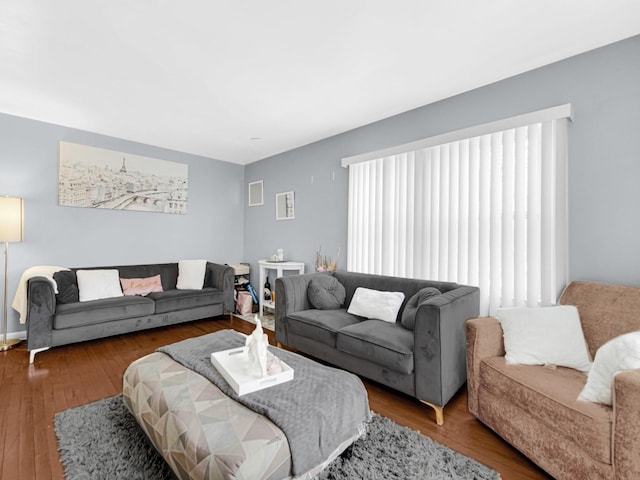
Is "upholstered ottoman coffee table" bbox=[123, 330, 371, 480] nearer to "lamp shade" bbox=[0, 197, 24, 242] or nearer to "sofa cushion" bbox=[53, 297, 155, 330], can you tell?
"sofa cushion" bbox=[53, 297, 155, 330]

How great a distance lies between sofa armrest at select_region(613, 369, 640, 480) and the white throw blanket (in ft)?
14.1

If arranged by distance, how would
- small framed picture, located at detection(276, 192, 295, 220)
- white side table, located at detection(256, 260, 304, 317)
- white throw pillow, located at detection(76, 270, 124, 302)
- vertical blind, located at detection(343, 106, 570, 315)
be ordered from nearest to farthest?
1. vertical blind, located at detection(343, 106, 570, 315)
2. white throw pillow, located at detection(76, 270, 124, 302)
3. white side table, located at detection(256, 260, 304, 317)
4. small framed picture, located at detection(276, 192, 295, 220)

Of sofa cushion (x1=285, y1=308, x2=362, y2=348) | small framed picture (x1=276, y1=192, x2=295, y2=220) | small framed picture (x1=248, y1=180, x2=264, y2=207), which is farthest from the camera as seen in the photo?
small framed picture (x1=248, y1=180, x2=264, y2=207)

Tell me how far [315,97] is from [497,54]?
5.00 ft

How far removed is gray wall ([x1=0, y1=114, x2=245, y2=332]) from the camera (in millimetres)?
3439

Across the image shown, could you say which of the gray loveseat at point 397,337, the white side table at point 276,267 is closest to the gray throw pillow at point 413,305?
the gray loveseat at point 397,337

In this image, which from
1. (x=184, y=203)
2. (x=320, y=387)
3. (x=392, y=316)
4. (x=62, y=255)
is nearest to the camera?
(x=320, y=387)

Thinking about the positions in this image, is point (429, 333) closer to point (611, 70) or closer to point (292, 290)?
point (292, 290)

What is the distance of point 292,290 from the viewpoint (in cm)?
304

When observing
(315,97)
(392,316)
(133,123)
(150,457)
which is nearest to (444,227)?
(392,316)

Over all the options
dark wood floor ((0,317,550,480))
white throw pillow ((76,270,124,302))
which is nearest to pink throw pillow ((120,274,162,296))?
white throw pillow ((76,270,124,302))

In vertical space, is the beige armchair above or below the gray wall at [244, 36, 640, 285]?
below

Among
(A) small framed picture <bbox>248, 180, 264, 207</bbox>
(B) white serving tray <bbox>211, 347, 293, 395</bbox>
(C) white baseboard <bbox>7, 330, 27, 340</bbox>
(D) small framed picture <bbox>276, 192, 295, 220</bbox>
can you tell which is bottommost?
(C) white baseboard <bbox>7, 330, 27, 340</bbox>

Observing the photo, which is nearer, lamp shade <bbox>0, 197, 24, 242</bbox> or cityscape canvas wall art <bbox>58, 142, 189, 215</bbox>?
lamp shade <bbox>0, 197, 24, 242</bbox>
